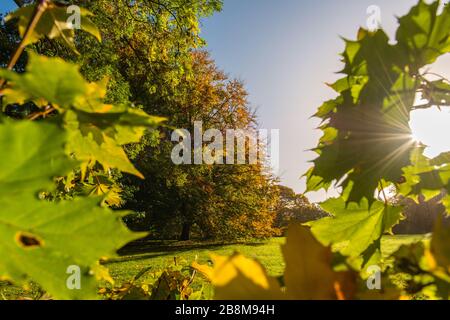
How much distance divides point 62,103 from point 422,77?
803 millimetres

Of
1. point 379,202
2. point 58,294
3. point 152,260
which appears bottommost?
point 152,260

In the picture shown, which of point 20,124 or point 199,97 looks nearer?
point 20,124

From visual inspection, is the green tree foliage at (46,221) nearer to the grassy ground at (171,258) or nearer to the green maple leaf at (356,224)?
the green maple leaf at (356,224)

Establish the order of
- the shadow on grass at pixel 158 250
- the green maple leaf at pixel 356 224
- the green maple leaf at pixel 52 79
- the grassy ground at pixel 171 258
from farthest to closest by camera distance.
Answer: the shadow on grass at pixel 158 250, the grassy ground at pixel 171 258, the green maple leaf at pixel 356 224, the green maple leaf at pixel 52 79

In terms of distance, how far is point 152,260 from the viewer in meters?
16.1

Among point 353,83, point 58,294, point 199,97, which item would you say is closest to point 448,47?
point 353,83

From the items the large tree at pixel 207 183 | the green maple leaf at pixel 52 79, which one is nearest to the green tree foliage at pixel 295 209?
the large tree at pixel 207 183

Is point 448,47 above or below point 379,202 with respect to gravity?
above

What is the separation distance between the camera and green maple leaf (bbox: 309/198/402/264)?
0.96 metres

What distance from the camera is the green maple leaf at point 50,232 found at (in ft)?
1.47

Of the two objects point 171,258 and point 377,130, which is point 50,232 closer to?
point 377,130

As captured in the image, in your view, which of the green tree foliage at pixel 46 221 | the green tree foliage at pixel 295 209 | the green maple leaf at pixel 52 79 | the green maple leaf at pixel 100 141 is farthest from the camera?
the green tree foliage at pixel 295 209

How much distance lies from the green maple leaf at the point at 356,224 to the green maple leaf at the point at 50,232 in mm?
614
